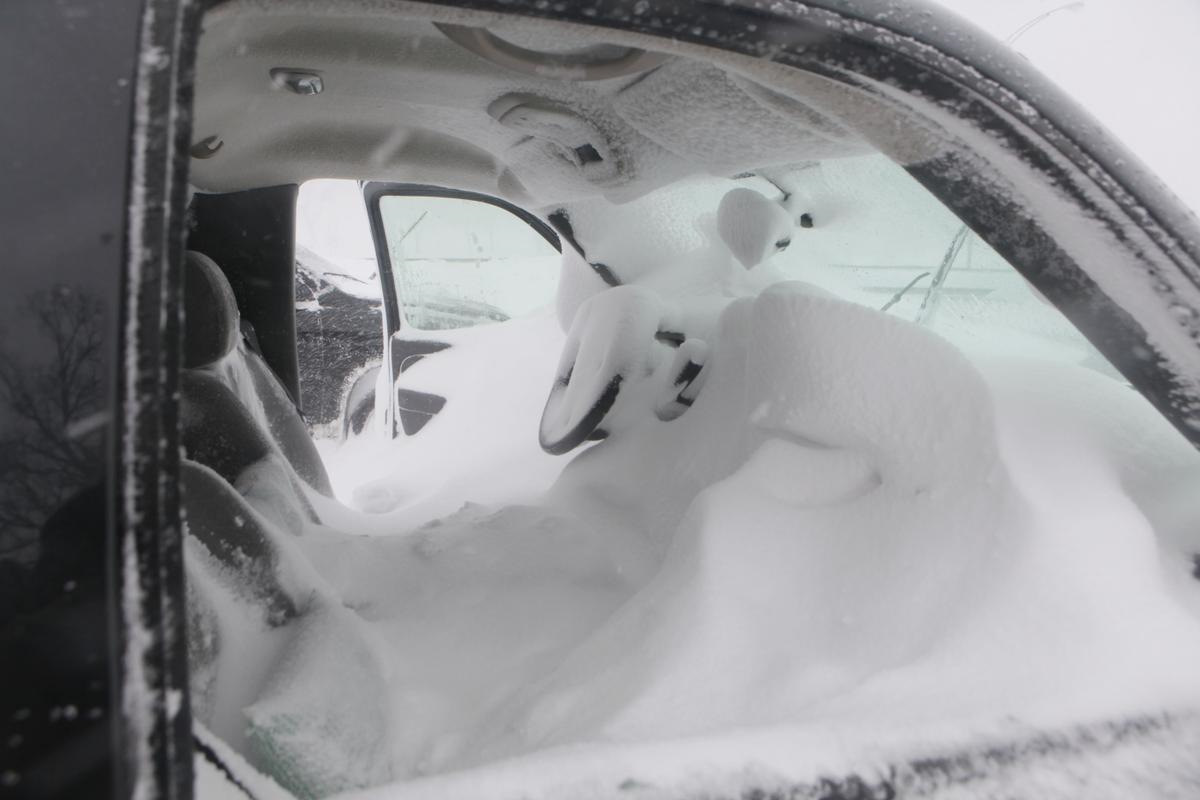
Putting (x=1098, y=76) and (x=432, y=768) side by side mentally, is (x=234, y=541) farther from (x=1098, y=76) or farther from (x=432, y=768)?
(x=1098, y=76)

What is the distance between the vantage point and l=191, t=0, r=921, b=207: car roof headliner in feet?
2.81

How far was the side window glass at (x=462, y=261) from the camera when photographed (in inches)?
143

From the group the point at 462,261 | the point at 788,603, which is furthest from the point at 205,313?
the point at 462,261

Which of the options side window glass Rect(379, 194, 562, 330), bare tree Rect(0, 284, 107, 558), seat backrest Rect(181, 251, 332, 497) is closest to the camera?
bare tree Rect(0, 284, 107, 558)

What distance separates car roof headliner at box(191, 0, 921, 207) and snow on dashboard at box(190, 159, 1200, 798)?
35 cm

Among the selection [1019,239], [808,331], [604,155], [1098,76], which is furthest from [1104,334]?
[1098,76]

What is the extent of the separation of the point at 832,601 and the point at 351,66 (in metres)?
1.29

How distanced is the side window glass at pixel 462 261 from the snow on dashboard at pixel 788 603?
219 centimetres

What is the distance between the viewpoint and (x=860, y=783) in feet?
2.22

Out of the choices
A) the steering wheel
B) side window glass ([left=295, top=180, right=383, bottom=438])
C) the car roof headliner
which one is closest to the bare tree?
the car roof headliner

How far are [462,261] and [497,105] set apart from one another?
2.73m

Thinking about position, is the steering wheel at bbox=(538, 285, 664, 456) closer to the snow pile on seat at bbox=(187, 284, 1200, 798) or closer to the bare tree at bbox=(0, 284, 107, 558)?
the snow pile on seat at bbox=(187, 284, 1200, 798)

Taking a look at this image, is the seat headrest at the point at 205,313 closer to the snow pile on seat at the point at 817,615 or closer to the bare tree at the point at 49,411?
the snow pile on seat at the point at 817,615

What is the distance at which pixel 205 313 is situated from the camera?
1659mm
